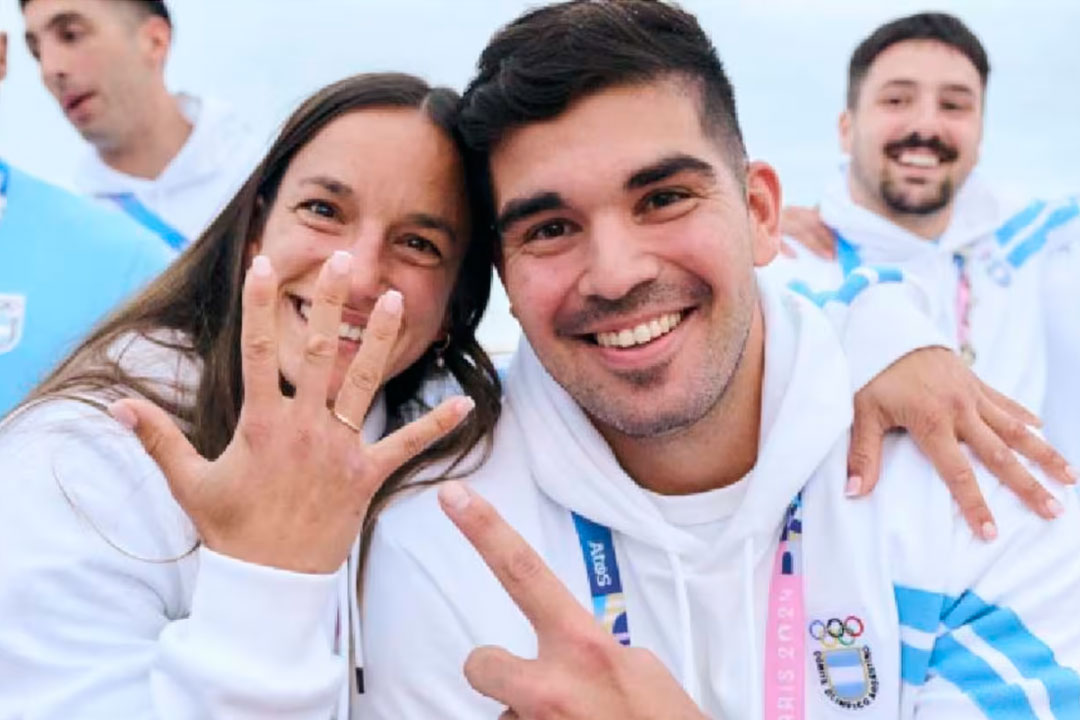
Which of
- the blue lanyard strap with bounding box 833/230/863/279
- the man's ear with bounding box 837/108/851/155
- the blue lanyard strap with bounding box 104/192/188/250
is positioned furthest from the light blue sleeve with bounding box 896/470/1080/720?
the man's ear with bounding box 837/108/851/155

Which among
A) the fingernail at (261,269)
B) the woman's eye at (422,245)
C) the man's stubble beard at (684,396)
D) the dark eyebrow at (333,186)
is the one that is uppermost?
the dark eyebrow at (333,186)

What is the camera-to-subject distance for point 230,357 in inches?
78.3

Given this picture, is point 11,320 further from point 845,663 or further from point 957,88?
point 957,88

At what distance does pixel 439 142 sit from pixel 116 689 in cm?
98

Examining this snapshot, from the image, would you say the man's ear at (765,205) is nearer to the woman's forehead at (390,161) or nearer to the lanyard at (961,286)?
the woman's forehead at (390,161)

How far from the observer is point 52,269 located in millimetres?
2732

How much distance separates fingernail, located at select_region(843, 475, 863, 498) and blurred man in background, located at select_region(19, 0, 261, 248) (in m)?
2.92

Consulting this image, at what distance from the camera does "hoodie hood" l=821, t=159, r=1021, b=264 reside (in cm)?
452

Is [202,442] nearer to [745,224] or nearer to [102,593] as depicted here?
[102,593]

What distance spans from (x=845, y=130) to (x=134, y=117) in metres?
2.82

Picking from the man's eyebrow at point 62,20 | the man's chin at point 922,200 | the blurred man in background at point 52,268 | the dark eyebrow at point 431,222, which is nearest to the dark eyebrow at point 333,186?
the dark eyebrow at point 431,222

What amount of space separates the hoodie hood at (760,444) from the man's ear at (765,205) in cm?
14

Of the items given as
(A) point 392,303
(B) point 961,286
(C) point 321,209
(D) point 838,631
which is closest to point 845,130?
(B) point 961,286

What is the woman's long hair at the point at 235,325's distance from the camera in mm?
1876
